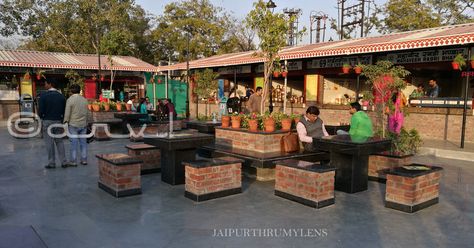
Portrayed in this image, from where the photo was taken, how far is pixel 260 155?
5.84m

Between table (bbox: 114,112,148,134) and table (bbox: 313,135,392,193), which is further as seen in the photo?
table (bbox: 114,112,148,134)

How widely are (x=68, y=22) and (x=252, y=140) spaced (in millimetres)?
30217

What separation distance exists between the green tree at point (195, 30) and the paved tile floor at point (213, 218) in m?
26.7

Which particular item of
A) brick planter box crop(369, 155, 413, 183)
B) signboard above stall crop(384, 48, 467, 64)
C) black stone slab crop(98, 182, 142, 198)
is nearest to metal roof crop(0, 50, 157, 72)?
signboard above stall crop(384, 48, 467, 64)

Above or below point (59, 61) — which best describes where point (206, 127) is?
below

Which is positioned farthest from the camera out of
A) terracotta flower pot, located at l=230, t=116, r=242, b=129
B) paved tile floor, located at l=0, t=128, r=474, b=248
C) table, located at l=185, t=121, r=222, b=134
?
table, located at l=185, t=121, r=222, b=134

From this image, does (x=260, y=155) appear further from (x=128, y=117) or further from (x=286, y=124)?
(x=128, y=117)

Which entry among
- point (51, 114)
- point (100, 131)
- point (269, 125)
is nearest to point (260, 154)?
point (269, 125)

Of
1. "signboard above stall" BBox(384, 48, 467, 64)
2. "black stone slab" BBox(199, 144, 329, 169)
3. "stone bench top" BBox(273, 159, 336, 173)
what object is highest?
"signboard above stall" BBox(384, 48, 467, 64)

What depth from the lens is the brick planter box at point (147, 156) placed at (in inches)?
257

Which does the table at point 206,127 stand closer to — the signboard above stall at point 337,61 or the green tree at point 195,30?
the signboard above stall at point 337,61

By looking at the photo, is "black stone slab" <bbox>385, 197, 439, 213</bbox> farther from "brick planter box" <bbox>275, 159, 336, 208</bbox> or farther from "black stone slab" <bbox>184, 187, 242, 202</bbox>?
"black stone slab" <bbox>184, 187, 242, 202</bbox>

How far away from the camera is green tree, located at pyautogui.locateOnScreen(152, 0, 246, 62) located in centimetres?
3158

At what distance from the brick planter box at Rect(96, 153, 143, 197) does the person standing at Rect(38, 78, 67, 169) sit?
2128 millimetres
